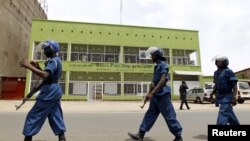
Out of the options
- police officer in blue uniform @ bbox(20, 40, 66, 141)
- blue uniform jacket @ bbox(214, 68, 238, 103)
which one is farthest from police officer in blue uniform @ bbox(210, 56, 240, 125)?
police officer in blue uniform @ bbox(20, 40, 66, 141)

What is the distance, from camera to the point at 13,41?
37062mm

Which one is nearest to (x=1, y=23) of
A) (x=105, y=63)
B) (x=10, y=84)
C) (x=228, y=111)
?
(x=10, y=84)

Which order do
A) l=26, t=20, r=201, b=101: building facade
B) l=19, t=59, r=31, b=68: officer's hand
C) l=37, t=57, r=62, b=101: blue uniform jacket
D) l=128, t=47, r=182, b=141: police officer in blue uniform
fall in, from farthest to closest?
l=26, t=20, r=201, b=101: building facade, l=128, t=47, r=182, b=141: police officer in blue uniform, l=37, t=57, r=62, b=101: blue uniform jacket, l=19, t=59, r=31, b=68: officer's hand

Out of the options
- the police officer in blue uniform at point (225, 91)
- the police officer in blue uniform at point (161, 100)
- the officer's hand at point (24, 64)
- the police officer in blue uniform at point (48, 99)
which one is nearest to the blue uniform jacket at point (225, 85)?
the police officer in blue uniform at point (225, 91)

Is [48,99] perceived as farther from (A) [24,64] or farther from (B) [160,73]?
(B) [160,73]

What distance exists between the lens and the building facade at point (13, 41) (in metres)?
32.6

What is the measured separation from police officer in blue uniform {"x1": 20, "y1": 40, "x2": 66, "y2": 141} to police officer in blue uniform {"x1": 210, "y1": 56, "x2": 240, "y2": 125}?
2.87 metres

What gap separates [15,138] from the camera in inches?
247

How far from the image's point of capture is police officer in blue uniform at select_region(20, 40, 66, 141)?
4840 millimetres

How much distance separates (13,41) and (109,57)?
36.3 ft

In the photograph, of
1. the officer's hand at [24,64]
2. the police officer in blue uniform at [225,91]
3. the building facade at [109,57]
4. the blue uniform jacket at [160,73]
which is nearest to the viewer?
the officer's hand at [24,64]

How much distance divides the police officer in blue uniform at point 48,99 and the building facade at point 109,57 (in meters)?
28.7

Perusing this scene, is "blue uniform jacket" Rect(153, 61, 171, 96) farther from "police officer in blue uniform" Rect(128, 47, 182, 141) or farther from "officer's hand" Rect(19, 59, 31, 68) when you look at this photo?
"officer's hand" Rect(19, 59, 31, 68)

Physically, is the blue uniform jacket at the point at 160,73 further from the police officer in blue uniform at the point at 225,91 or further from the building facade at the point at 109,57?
the building facade at the point at 109,57
